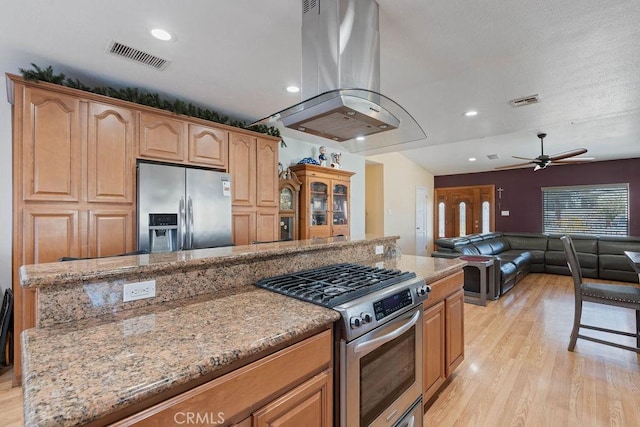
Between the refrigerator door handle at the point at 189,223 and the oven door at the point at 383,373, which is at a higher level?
the refrigerator door handle at the point at 189,223

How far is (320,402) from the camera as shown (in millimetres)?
1105

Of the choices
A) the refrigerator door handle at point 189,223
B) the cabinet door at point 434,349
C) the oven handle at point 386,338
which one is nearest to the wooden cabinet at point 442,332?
the cabinet door at point 434,349

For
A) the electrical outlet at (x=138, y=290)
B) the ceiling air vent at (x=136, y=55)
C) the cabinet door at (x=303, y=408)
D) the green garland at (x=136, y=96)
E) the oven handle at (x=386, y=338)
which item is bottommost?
the cabinet door at (x=303, y=408)

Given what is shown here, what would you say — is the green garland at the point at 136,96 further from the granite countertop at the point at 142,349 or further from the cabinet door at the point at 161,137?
the granite countertop at the point at 142,349

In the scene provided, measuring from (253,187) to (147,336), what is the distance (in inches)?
107

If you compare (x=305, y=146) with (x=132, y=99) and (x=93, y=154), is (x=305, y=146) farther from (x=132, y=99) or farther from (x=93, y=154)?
(x=93, y=154)

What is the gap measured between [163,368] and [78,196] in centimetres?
225

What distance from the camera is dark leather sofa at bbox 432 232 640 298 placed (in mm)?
4760

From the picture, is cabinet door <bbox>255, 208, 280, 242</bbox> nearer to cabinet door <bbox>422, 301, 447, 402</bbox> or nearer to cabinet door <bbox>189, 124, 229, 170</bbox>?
cabinet door <bbox>189, 124, 229, 170</bbox>

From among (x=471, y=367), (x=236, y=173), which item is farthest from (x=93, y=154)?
(x=471, y=367)

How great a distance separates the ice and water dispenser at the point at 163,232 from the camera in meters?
2.66

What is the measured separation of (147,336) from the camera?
0.93 m

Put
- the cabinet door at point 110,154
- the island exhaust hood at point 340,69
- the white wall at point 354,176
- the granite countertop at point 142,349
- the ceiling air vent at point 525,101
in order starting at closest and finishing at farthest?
the granite countertop at point 142,349 < the island exhaust hood at point 340,69 < the cabinet door at point 110,154 < the ceiling air vent at point 525,101 < the white wall at point 354,176

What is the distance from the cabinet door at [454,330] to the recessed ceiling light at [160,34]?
101 inches
